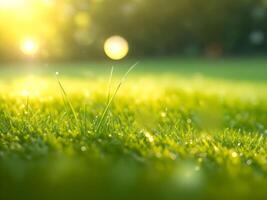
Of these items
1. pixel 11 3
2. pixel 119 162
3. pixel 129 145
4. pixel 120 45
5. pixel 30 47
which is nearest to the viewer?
pixel 119 162

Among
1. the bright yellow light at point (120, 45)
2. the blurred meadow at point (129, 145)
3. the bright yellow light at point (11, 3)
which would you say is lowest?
the bright yellow light at point (120, 45)

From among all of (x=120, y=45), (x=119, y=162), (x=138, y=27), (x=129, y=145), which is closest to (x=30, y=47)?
(x=129, y=145)

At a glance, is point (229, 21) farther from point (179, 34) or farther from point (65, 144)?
point (65, 144)

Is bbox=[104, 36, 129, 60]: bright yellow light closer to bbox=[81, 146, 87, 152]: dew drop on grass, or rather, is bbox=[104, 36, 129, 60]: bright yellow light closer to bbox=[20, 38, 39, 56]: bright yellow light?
bbox=[20, 38, 39, 56]: bright yellow light

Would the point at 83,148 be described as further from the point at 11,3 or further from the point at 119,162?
the point at 11,3

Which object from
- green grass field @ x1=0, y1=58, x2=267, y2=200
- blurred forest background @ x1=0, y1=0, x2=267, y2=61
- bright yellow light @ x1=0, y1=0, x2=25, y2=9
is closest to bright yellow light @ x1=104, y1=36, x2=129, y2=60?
blurred forest background @ x1=0, y1=0, x2=267, y2=61

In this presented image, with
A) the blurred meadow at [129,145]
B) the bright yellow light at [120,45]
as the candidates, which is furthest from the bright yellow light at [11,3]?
the blurred meadow at [129,145]

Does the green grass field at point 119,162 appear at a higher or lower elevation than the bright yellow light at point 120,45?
higher

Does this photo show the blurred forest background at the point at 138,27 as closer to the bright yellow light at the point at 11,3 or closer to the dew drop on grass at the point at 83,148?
the bright yellow light at the point at 11,3
